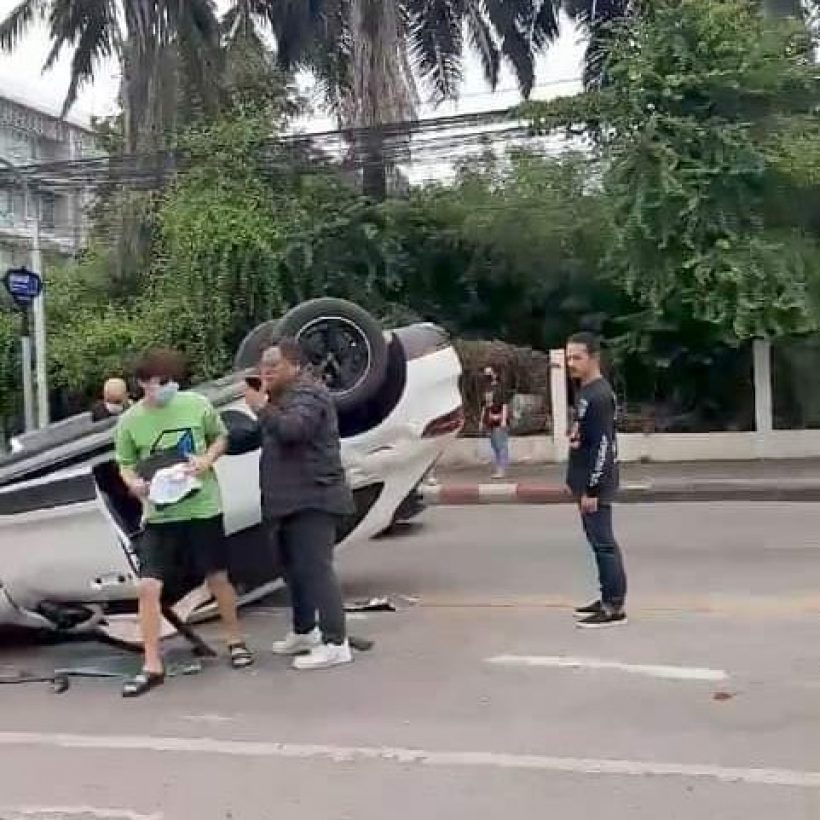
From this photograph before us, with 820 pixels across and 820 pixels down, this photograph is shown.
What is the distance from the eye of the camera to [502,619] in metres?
8.05

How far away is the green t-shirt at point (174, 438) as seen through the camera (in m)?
6.67

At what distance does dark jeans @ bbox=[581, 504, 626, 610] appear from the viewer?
7637mm

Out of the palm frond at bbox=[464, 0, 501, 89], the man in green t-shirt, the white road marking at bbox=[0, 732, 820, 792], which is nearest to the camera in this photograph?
the white road marking at bbox=[0, 732, 820, 792]

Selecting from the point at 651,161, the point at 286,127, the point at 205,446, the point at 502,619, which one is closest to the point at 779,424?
the point at 651,161

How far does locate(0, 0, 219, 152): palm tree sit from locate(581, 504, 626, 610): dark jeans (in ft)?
62.6

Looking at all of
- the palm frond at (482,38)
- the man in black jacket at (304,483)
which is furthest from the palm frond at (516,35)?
the man in black jacket at (304,483)

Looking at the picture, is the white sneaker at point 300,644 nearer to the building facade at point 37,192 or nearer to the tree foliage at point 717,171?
the tree foliage at point 717,171

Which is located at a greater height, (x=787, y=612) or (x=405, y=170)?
(x=405, y=170)

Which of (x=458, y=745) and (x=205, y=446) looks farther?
(x=205, y=446)

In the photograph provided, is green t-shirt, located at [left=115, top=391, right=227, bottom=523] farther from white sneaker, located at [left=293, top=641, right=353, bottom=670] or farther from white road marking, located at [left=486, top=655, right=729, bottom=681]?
white road marking, located at [left=486, top=655, right=729, bottom=681]

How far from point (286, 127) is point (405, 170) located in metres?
2.63

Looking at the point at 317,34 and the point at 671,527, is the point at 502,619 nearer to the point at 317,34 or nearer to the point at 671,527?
the point at 671,527

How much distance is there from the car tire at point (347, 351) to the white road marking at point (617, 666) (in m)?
1.88

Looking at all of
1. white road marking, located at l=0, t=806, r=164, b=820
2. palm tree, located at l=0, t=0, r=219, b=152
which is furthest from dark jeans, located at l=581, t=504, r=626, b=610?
palm tree, located at l=0, t=0, r=219, b=152
